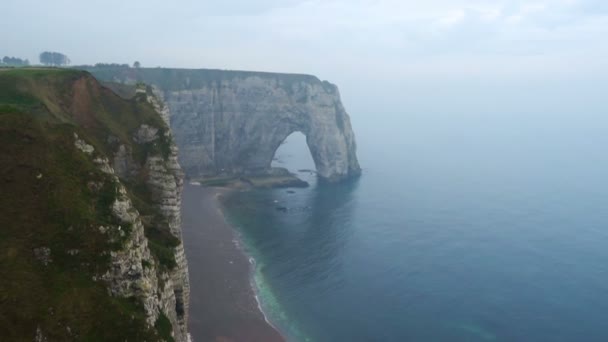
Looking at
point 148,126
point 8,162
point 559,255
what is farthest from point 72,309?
point 559,255

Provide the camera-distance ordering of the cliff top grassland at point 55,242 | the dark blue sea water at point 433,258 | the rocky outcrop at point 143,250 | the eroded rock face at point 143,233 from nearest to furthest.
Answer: the cliff top grassland at point 55,242 < the rocky outcrop at point 143,250 < the eroded rock face at point 143,233 < the dark blue sea water at point 433,258

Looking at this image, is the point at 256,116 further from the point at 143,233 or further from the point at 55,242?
the point at 55,242

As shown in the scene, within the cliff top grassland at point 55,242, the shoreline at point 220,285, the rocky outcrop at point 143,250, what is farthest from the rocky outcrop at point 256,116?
the cliff top grassland at point 55,242

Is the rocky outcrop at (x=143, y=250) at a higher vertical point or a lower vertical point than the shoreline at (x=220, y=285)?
higher

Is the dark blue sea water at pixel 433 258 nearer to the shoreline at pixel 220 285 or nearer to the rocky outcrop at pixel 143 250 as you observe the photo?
the shoreline at pixel 220 285

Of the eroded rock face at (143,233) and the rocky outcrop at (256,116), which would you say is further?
the rocky outcrop at (256,116)

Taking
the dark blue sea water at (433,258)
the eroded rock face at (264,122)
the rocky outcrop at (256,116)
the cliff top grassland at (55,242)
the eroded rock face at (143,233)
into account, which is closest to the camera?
the cliff top grassland at (55,242)

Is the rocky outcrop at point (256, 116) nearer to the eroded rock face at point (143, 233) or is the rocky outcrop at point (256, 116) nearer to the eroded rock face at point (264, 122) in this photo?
the eroded rock face at point (264, 122)

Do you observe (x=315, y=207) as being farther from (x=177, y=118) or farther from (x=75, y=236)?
(x=75, y=236)
